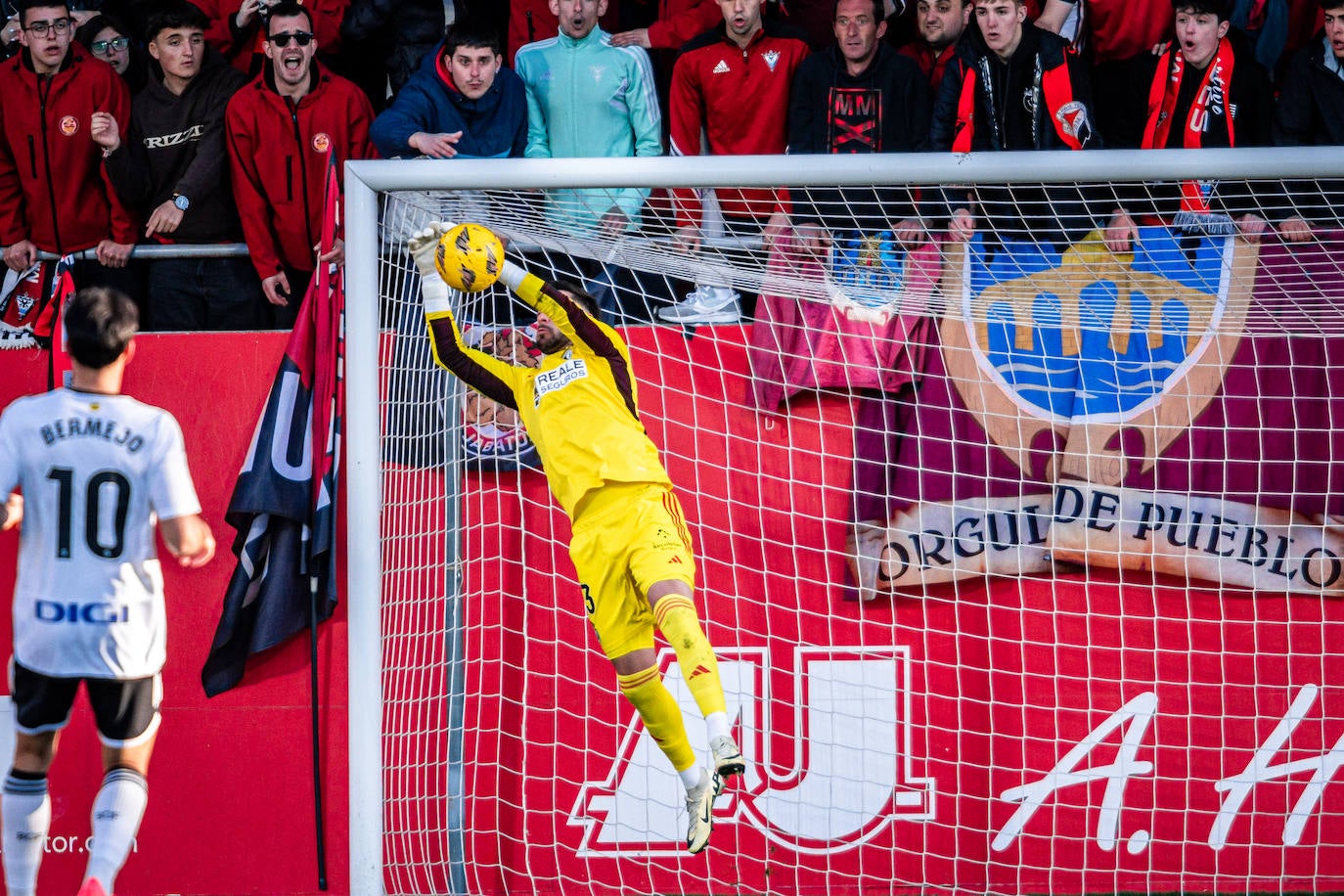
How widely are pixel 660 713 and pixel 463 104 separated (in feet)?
8.93

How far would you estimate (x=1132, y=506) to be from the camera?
630 centimetres

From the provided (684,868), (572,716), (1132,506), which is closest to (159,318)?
(572,716)

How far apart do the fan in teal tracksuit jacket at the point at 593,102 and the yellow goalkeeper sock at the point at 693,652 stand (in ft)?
7.64

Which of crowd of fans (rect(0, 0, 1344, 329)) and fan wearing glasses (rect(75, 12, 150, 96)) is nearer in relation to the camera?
crowd of fans (rect(0, 0, 1344, 329))

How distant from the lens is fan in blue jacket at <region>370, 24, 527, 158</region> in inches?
245

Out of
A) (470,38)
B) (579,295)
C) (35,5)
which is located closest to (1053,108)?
(579,295)

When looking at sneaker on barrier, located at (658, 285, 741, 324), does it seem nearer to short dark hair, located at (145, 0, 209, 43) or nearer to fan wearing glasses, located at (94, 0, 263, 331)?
fan wearing glasses, located at (94, 0, 263, 331)

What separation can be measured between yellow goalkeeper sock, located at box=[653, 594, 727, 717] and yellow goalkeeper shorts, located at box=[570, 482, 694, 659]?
151 millimetres

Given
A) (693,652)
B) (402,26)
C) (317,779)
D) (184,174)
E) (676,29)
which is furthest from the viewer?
(402,26)

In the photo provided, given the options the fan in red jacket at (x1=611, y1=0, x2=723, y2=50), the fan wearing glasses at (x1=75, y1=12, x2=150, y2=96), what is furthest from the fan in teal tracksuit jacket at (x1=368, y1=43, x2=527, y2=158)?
the fan wearing glasses at (x1=75, y1=12, x2=150, y2=96)

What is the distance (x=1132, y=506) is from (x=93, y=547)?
160 inches

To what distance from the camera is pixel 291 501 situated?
20.4ft

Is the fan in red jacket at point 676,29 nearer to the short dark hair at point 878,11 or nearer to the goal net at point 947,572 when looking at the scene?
the short dark hair at point 878,11

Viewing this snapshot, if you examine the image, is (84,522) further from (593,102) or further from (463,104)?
(593,102)
